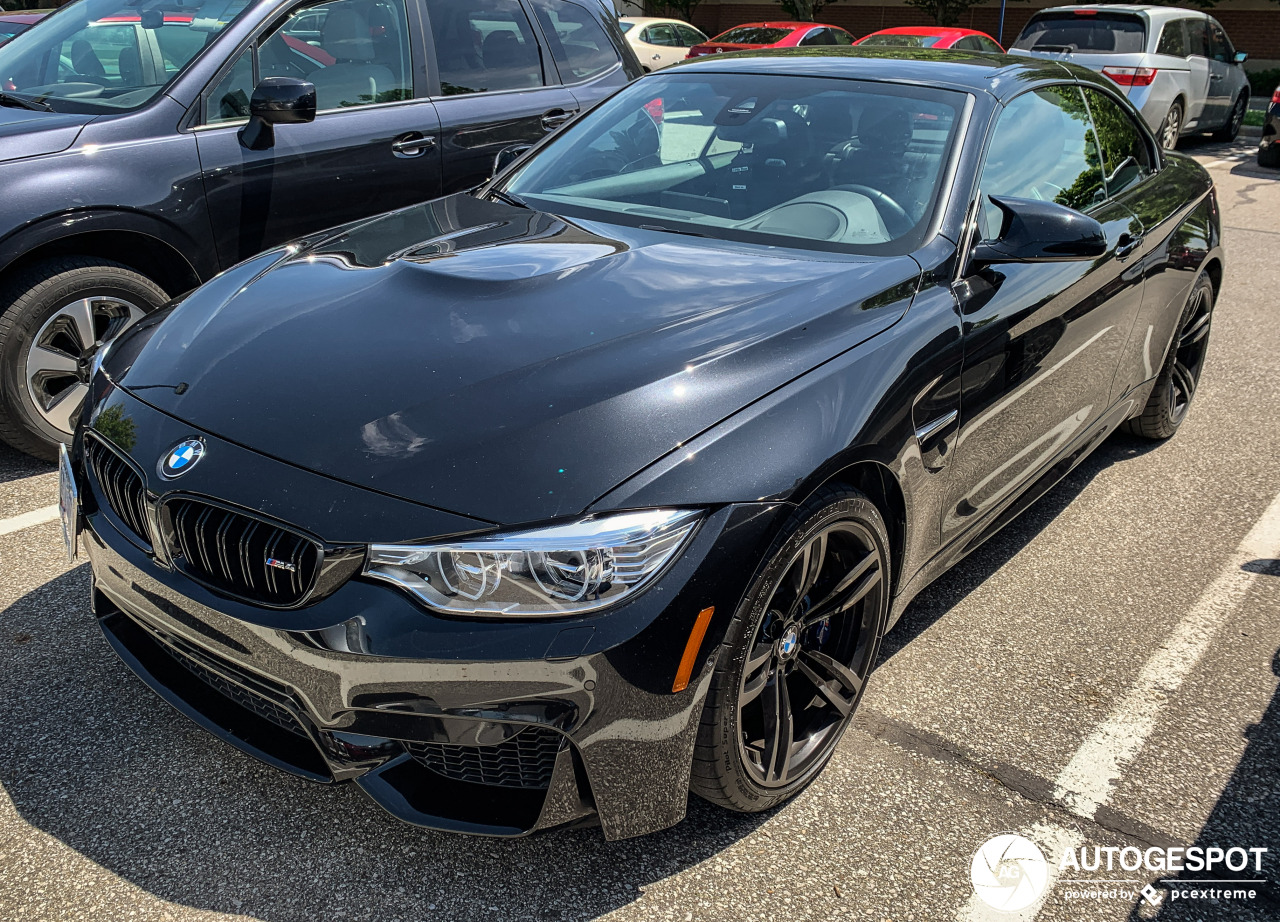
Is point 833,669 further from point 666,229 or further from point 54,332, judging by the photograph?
point 54,332

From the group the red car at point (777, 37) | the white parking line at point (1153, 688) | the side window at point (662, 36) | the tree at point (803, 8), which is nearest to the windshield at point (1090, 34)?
the red car at point (777, 37)

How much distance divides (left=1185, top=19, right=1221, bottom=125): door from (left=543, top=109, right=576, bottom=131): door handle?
10.8 metres

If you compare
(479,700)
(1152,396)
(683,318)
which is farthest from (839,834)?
(1152,396)

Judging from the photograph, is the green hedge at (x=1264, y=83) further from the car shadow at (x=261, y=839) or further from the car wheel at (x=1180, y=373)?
the car shadow at (x=261, y=839)

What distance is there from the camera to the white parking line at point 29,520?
355cm

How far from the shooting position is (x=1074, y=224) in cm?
278

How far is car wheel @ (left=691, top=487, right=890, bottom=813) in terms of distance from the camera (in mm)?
2115

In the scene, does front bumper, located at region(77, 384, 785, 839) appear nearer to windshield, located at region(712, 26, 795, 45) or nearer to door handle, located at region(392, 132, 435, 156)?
door handle, located at region(392, 132, 435, 156)

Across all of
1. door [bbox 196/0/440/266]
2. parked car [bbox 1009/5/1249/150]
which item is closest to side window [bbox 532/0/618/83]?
door [bbox 196/0/440/266]

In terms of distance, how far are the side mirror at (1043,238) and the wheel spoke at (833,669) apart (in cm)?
114

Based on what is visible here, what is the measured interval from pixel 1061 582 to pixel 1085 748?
919 mm

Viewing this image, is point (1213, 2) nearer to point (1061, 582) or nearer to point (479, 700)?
point (1061, 582)

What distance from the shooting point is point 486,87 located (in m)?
5.15

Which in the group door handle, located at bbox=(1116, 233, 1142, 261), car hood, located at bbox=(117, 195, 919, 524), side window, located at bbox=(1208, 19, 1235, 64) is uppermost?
car hood, located at bbox=(117, 195, 919, 524)
